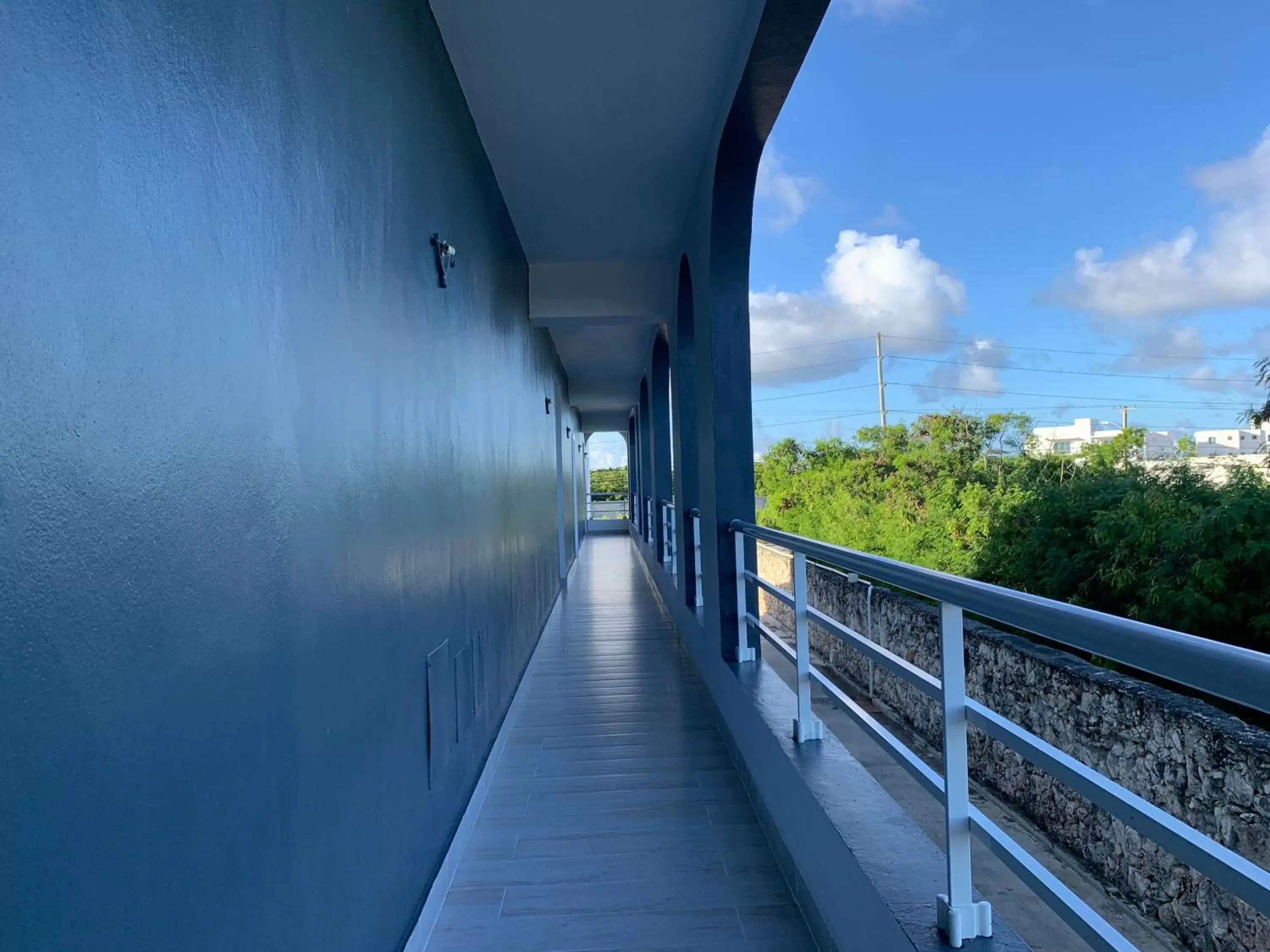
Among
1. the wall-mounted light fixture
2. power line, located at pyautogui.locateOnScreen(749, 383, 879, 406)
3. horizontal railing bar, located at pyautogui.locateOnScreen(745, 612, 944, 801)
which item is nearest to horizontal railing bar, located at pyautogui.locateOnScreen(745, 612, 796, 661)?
horizontal railing bar, located at pyautogui.locateOnScreen(745, 612, 944, 801)

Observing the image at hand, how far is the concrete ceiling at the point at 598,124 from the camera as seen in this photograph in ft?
8.17

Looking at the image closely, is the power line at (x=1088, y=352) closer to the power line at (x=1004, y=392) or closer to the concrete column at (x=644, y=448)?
the power line at (x=1004, y=392)

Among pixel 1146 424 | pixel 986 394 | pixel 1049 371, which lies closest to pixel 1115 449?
pixel 1146 424

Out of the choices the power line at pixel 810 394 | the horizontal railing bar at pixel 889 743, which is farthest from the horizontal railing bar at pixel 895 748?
the power line at pixel 810 394

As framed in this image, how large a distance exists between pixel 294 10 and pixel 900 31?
67.7 feet

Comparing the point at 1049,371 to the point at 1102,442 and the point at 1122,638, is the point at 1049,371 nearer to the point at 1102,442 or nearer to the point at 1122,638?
the point at 1102,442

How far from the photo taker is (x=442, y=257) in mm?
2361

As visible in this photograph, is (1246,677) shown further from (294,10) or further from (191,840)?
(294,10)

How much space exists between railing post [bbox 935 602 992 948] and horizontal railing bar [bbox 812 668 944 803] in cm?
5

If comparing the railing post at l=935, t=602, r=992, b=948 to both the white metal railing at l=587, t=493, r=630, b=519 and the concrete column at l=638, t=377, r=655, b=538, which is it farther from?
the white metal railing at l=587, t=493, r=630, b=519

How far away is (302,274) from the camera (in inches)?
50.9

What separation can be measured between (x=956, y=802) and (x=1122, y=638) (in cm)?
53

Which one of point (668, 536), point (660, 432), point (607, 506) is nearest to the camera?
point (668, 536)

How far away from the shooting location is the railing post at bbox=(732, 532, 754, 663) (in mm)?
3119
